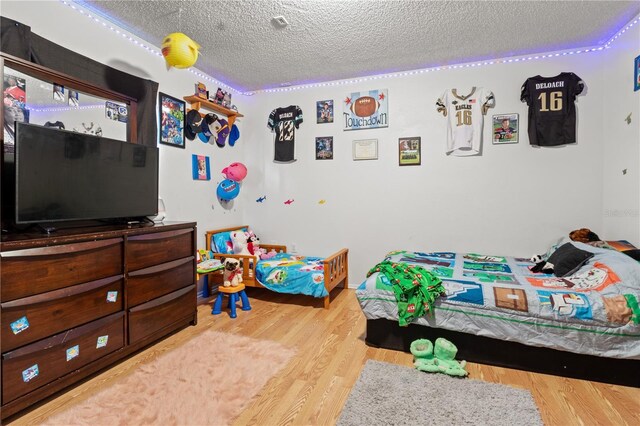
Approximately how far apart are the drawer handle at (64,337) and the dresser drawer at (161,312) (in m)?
0.15

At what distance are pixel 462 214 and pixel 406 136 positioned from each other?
1134mm

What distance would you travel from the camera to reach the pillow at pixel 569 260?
2.50m

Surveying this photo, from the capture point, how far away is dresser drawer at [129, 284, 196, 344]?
7.51 feet

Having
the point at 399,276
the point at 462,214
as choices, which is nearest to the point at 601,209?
the point at 462,214

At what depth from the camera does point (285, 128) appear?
434 centimetres

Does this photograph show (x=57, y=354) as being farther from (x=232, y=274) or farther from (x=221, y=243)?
(x=221, y=243)

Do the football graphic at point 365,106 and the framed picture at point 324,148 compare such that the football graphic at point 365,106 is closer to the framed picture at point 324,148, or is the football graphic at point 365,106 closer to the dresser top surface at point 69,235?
the framed picture at point 324,148

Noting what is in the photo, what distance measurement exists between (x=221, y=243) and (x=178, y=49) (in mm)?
2306

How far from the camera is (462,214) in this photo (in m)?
3.66

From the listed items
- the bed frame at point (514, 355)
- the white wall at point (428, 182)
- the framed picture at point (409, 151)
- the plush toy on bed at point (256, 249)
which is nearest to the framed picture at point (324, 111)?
the white wall at point (428, 182)

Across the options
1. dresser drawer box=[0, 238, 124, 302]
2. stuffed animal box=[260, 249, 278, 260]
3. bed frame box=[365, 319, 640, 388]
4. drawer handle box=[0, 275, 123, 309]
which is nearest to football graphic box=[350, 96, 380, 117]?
→ stuffed animal box=[260, 249, 278, 260]

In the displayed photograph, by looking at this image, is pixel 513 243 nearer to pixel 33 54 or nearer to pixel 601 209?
pixel 601 209

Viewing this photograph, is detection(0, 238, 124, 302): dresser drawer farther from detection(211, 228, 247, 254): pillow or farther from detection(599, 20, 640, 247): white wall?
detection(599, 20, 640, 247): white wall

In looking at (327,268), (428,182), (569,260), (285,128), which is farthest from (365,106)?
(569,260)
